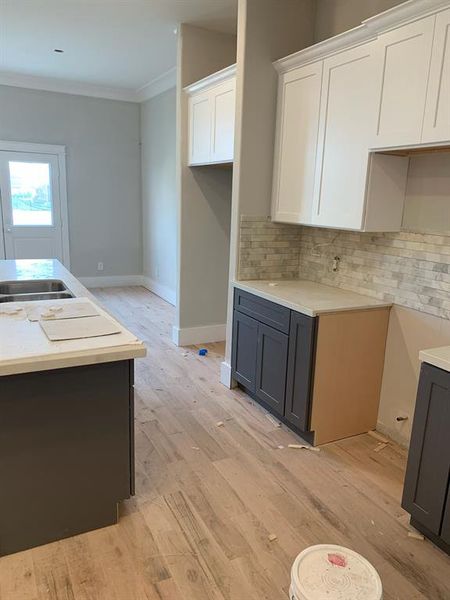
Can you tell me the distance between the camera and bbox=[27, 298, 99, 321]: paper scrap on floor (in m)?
2.10

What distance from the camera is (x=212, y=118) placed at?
147 inches

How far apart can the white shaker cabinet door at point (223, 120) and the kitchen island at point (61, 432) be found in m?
2.09

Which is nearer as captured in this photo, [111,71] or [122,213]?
[111,71]

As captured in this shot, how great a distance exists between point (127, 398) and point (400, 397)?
5.70 ft

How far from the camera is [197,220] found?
14.2ft

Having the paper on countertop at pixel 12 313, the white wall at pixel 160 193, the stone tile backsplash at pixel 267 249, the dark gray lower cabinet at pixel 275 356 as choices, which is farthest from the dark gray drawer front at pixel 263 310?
the white wall at pixel 160 193

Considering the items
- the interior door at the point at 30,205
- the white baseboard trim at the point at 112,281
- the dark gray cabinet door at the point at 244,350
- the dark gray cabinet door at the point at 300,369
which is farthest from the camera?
the white baseboard trim at the point at 112,281

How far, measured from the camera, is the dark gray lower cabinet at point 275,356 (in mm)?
2676

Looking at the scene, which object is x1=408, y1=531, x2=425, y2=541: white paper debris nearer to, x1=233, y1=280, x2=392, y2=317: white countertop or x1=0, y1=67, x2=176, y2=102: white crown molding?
x1=233, y1=280, x2=392, y2=317: white countertop

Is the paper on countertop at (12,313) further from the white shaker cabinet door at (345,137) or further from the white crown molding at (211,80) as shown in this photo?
the white crown molding at (211,80)

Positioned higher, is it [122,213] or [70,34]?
[70,34]

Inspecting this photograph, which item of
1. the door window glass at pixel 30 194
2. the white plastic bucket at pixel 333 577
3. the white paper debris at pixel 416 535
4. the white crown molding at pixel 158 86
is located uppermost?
the white crown molding at pixel 158 86

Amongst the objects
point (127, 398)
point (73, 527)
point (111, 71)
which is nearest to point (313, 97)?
point (127, 398)

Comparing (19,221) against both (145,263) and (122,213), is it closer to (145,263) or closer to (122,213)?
(122,213)
